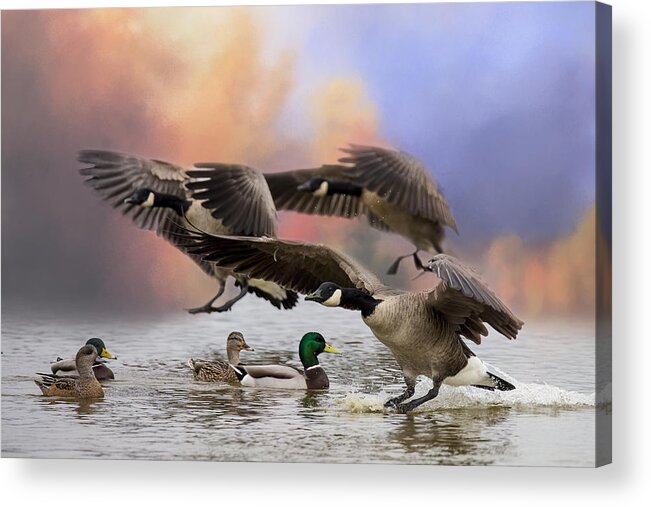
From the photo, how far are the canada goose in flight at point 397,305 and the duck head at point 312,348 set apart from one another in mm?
257

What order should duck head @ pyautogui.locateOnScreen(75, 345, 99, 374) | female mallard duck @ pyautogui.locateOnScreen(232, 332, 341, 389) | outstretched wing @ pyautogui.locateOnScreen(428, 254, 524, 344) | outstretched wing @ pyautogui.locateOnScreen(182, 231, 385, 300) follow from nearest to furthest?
outstretched wing @ pyautogui.locateOnScreen(428, 254, 524, 344), outstretched wing @ pyautogui.locateOnScreen(182, 231, 385, 300), female mallard duck @ pyautogui.locateOnScreen(232, 332, 341, 389), duck head @ pyautogui.locateOnScreen(75, 345, 99, 374)

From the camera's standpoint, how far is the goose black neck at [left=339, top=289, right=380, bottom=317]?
859cm

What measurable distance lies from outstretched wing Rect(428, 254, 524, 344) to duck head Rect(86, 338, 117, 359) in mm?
2019

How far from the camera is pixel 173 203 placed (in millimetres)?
9109

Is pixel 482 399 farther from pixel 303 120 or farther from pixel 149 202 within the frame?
pixel 149 202

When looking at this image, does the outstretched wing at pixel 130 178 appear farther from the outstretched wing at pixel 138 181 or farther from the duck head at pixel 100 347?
the duck head at pixel 100 347

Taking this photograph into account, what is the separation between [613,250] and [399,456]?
5.59ft

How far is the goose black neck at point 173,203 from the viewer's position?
9.10m

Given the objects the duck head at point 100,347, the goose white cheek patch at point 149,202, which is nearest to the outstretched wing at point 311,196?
the goose white cheek patch at point 149,202

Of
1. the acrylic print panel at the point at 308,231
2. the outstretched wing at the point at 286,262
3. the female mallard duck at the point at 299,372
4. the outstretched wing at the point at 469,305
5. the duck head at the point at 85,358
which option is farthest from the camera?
the duck head at the point at 85,358

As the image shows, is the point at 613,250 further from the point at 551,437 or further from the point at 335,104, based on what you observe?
the point at 335,104

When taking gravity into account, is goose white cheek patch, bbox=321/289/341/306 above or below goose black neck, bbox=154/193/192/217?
below

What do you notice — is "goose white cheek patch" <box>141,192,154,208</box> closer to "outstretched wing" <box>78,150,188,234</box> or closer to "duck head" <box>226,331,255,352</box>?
"outstretched wing" <box>78,150,188,234</box>

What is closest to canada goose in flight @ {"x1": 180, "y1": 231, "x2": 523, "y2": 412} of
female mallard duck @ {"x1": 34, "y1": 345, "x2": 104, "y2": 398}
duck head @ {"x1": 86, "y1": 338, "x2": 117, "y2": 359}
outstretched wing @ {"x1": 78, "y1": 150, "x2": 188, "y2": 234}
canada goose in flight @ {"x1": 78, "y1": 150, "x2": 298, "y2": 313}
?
canada goose in flight @ {"x1": 78, "y1": 150, "x2": 298, "y2": 313}
